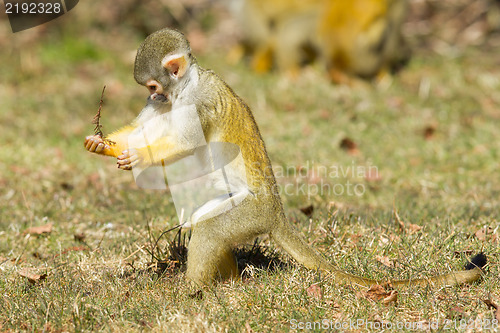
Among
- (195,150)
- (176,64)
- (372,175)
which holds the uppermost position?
(176,64)

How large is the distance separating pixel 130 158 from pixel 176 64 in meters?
0.43

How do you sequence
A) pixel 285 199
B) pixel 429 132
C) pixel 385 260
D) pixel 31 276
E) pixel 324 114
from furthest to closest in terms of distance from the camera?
pixel 324 114
pixel 429 132
pixel 285 199
pixel 385 260
pixel 31 276

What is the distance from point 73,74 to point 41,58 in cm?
70

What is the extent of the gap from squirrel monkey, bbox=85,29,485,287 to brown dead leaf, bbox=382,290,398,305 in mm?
58

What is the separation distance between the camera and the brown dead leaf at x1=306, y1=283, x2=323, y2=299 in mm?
2563

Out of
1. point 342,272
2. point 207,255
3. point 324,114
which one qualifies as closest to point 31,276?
point 207,255

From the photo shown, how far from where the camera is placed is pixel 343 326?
238 cm

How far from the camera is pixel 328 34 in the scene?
7.04m

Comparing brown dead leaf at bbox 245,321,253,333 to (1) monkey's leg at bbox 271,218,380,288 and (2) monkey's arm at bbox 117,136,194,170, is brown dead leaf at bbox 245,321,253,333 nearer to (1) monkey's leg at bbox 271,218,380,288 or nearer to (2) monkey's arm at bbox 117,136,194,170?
(1) monkey's leg at bbox 271,218,380,288

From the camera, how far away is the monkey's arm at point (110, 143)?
95.3 inches

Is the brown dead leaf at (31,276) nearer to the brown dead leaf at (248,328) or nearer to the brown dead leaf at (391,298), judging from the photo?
the brown dead leaf at (248,328)

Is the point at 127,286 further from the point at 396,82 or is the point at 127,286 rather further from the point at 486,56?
the point at 486,56

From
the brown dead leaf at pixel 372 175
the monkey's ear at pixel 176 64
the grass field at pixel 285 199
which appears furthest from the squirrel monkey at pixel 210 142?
the brown dead leaf at pixel 372 175

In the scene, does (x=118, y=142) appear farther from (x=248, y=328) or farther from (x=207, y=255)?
(x=248, y=328)
